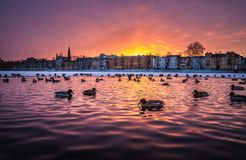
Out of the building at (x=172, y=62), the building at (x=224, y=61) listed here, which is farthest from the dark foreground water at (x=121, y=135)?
the building at (x=172, y=62)

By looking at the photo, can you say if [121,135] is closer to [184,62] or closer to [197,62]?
[197,62]

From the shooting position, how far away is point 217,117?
47.5ft

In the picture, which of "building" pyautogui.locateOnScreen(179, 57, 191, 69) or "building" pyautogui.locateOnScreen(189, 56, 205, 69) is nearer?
"building" pyautogui.locateOnScreen(189, 56, 205, 69)

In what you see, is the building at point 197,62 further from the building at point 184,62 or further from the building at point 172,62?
the building at point 172,62

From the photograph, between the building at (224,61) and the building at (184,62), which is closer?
the building at (224,61)

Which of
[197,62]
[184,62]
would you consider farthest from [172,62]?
[197,62]

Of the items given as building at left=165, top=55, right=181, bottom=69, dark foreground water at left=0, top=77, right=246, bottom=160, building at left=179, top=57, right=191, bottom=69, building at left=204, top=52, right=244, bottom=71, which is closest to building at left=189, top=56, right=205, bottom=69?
building at left=179, top=57, right=191, bottom=69

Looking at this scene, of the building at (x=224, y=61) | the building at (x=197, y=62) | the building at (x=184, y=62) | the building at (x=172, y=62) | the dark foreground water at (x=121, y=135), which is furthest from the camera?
the building at (x=172, y=62)

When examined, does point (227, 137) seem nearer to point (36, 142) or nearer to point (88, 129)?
point (88, 129)

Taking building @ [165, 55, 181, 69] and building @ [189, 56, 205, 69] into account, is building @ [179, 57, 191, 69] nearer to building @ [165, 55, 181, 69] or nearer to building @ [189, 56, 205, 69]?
building @ [165, 55, 181, 69]

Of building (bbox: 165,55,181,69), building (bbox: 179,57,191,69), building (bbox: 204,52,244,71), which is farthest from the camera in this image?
building (bbox: 165,55,181,69)

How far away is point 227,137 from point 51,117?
9756 millimetres

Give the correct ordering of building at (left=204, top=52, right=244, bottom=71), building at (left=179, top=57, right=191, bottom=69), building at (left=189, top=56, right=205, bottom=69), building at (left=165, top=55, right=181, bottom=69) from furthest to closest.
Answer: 1. building at (left=165, top=55, right=181, bottom=69)
2. building at (left=179, top=57, right=191, bottom=69)
3. building at (left=189, top=56, right=205, bottom=69)
4. building at (left=204, top=52, right=244, bottom=71)

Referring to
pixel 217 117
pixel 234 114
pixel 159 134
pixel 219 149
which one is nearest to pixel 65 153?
pixel 159 134
